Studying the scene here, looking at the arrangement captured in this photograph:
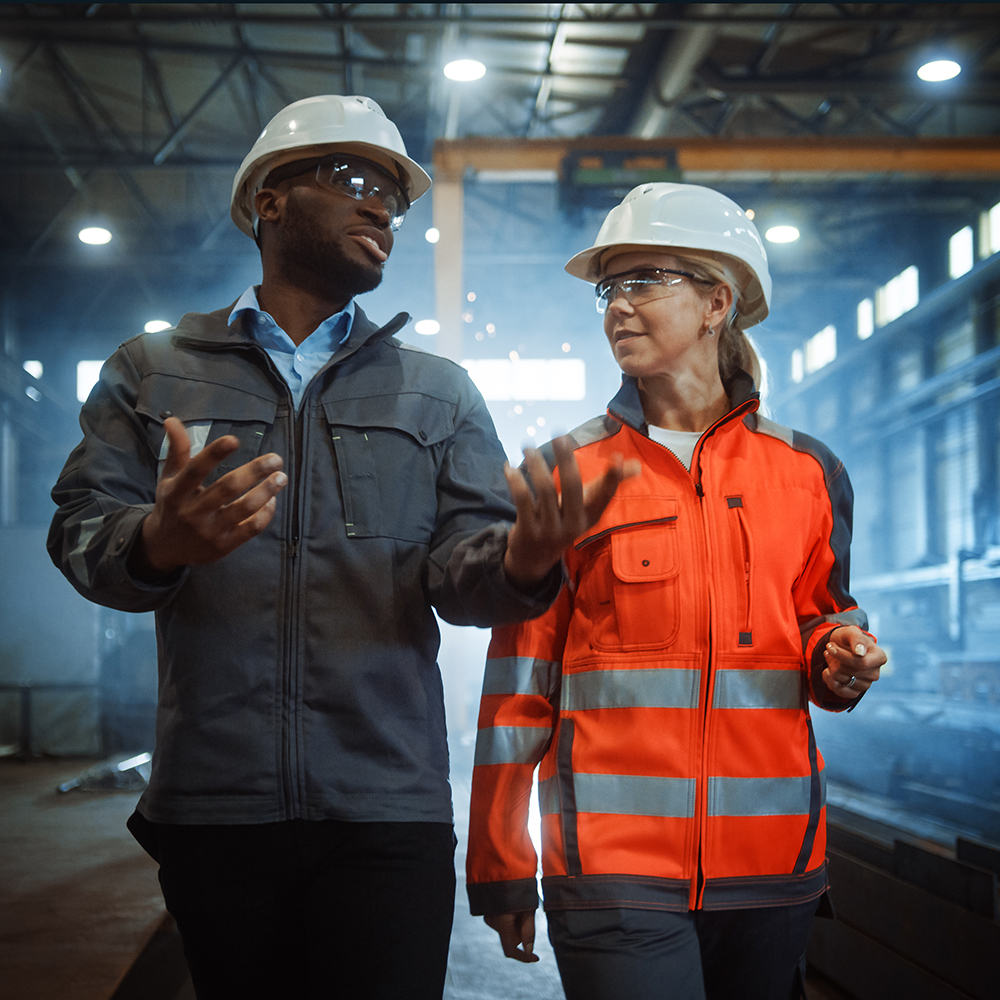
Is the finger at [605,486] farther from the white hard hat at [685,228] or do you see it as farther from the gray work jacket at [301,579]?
the white hard hat at [685,228]

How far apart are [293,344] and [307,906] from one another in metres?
1.04

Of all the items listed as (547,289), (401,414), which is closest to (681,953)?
(401,414)

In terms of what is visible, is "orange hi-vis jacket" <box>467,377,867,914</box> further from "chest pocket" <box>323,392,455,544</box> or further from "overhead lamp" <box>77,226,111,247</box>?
"overhead lamp" <box>77,226,111,247</box>

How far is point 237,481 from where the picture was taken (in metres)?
1.33

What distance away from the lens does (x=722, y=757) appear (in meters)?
1.82

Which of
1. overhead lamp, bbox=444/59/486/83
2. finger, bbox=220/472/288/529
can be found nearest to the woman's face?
finger, bbox=220/472/288/529

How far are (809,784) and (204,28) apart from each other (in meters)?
10.9

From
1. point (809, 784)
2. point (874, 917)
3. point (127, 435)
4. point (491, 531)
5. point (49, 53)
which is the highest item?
point (49, 53)

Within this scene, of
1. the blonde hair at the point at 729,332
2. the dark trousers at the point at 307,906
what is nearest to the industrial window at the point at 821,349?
the blonde hair at the point at 729,332

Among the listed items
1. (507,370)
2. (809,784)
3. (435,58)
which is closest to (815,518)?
(809,784)

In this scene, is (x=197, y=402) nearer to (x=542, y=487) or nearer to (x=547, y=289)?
(x=542, y=487)

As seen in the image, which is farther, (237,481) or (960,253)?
(960,253)

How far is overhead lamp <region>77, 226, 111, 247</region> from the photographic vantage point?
13562mm

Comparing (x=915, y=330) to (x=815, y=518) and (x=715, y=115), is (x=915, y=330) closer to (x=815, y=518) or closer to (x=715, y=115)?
(x=715, y=115)
